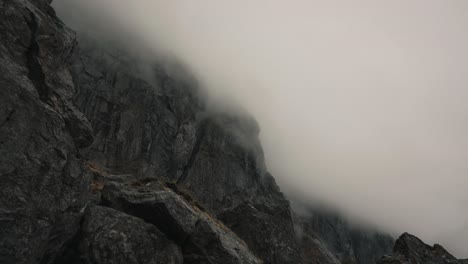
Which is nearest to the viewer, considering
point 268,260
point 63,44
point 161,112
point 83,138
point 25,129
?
point 25,129

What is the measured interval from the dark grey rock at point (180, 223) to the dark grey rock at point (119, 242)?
2.99 ft

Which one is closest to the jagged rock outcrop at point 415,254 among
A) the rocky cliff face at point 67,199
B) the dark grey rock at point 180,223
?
the rocky cliff face at point 67,199

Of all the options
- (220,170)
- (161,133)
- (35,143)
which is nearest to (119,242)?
(35,143)

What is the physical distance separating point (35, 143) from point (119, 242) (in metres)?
7.45

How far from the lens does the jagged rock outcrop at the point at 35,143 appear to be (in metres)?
18.1

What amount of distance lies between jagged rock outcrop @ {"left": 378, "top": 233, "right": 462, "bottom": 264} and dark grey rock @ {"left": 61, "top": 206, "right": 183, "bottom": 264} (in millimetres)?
26161

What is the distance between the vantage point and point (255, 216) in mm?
36312

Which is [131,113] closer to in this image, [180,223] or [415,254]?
[415,254]

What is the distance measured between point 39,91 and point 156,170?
119 meters

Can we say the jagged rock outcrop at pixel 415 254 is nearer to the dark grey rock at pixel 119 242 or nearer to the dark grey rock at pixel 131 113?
the dark grey rock at pixel 119 242

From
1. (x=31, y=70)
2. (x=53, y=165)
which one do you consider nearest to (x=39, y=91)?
(x=31, y=70)

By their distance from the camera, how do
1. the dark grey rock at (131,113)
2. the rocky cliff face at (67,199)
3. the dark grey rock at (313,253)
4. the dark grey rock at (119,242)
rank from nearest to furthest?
the rocky cliff face at (67,199) → the dark grey rock at (119,242) → the dark grey rock at (313,253) → the dark grey rock at (131,113)

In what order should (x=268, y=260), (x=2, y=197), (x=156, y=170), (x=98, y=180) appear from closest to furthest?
(x=2, y=197), (x=98, y=180), (x=268, y=260), (x=156, y=170)

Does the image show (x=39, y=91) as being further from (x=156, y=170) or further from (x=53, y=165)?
(x=156, y=170)
